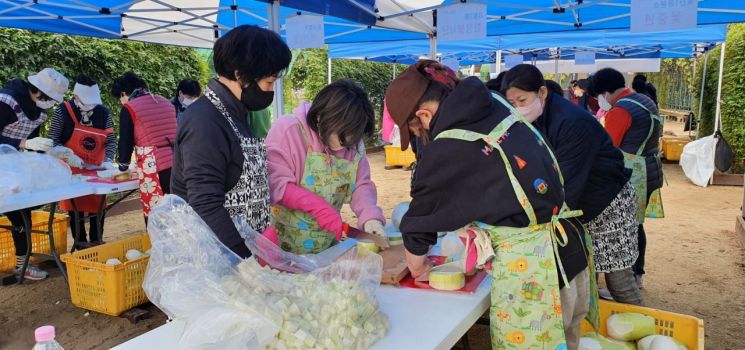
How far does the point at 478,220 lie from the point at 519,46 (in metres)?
7.45

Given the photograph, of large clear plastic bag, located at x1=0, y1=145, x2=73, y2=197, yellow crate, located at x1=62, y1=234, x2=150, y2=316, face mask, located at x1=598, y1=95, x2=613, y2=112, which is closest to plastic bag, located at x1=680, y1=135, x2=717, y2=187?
face mask, located at x1=598, y1=95, x2=613, y2=112

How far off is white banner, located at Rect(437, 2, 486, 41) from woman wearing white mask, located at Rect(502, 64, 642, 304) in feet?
6.91

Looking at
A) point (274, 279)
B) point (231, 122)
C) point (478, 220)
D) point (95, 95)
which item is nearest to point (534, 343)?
point (478, 220)

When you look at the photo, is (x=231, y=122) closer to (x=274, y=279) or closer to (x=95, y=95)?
(x=274, y=279)

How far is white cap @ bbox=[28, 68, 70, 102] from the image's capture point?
3.74 metres

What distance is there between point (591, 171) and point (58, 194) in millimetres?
3090

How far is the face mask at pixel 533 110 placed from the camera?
229cm

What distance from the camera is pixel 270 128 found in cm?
218

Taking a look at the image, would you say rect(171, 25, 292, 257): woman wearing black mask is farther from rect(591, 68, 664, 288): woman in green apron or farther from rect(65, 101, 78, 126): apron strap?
rect(65, 101, 78, 126): apron strap

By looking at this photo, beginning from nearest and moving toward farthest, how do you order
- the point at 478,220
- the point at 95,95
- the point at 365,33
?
the point at 478,220, the point at 95,95, the point at 365,33

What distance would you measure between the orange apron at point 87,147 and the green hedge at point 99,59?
2160 mm

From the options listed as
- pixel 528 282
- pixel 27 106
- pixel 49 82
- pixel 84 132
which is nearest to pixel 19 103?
pixel 27 106

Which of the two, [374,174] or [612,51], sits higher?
[612,51]

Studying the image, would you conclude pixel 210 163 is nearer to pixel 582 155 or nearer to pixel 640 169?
pixel 582 155
